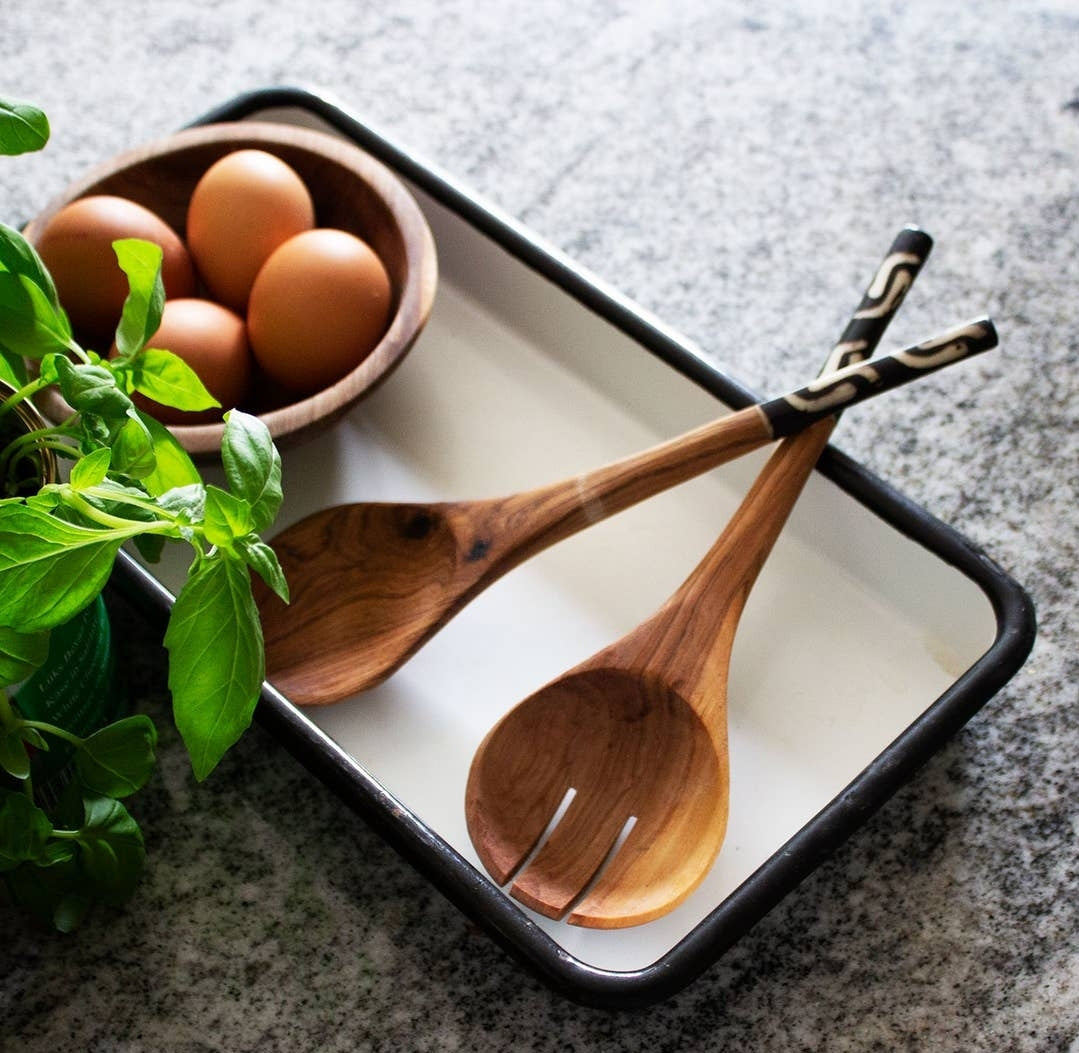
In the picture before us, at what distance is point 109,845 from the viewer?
55cm

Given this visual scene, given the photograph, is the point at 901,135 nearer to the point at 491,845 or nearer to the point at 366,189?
the point at 366,189

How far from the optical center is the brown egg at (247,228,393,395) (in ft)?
2.20

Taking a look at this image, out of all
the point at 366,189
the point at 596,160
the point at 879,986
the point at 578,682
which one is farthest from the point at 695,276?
the point at 879,986

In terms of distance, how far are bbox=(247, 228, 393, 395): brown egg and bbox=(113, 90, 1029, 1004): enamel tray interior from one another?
0.19 feet

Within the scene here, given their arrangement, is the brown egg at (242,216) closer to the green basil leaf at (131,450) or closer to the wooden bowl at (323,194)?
the wooden bowl at (323,194)

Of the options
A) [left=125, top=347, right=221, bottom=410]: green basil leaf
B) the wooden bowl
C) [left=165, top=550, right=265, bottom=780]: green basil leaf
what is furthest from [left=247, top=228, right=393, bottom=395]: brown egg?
[left=165, top=550, right=265, bottom=780]: green basil leaf

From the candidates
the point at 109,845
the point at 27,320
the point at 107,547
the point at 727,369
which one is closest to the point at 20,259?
the point at 27,320

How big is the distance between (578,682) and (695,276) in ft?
1.11

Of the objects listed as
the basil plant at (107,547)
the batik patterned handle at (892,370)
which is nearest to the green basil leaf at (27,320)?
the basil plant at (107,547)

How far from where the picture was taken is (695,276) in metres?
0.85

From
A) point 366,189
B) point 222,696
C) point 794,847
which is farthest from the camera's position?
point 366,189

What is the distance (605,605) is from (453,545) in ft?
0.28

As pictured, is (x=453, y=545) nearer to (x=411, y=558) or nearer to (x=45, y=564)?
(x=411, y=558)

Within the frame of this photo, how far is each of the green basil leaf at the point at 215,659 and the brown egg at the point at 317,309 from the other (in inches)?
10.2
